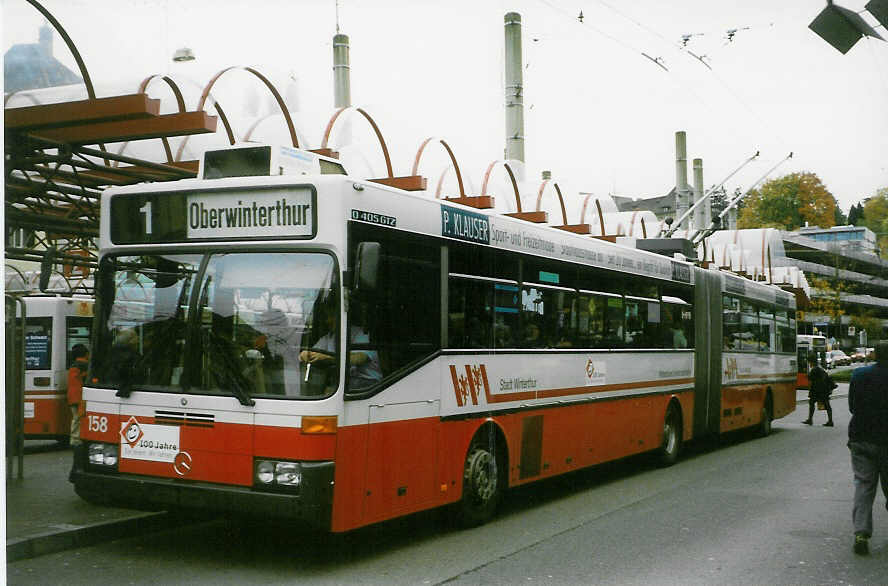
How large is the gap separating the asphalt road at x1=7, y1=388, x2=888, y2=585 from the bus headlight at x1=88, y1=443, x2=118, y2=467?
74 centimetres

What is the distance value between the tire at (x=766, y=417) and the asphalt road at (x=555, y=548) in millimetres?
7808

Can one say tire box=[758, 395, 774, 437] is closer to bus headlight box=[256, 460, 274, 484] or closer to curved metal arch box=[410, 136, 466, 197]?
curved metal arch box=[410, 136, 466, 197]

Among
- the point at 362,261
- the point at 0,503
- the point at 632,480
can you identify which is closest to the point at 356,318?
the point at 362,261

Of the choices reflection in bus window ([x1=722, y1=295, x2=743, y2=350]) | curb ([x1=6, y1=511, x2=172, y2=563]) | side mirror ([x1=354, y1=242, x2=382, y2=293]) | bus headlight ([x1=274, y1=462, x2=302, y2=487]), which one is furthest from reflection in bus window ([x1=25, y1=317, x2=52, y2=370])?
reflection in bus window ([x1=722, y1=295, x2=743, y2=350])

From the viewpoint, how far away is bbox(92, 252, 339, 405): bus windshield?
285 inches

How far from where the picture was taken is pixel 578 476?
45.1 ft

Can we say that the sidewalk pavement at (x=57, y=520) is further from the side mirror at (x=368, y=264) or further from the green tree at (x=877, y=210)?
the green tree at (x=877, y=210)

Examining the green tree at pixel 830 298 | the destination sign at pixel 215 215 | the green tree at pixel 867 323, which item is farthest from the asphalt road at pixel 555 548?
the green tree at pixel 830 298

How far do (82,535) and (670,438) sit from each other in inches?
358

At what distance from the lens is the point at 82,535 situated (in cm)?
818

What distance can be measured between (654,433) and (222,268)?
27.0 feet

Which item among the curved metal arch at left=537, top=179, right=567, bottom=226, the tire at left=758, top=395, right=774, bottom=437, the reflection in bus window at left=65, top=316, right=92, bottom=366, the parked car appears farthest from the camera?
the parked car

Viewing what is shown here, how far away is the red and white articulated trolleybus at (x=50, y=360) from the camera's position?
50.7 ft

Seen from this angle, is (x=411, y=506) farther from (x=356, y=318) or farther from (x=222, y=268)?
(x=222, y=268)
